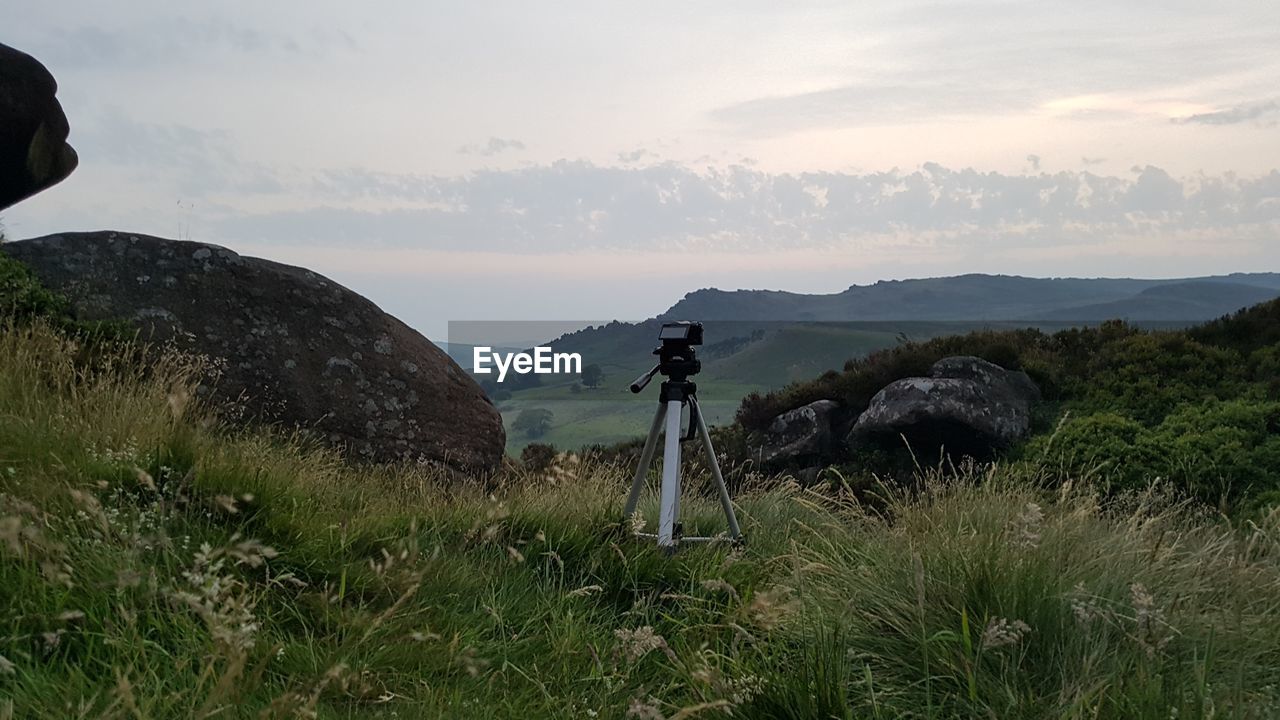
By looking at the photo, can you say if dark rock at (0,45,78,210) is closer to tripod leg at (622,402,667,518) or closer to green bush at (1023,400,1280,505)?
tripod leg at (622,402,667,518)

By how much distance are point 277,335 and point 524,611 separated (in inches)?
250

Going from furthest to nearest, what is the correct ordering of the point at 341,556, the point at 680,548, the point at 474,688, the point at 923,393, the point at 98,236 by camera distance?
the point at 923,393, the point at 98,236, the point at 680,548, the point at 341,556, the point at 474,688

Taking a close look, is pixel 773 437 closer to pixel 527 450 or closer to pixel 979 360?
pixel 979 360

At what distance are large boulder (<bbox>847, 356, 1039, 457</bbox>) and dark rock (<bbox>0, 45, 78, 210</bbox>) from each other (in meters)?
11.8

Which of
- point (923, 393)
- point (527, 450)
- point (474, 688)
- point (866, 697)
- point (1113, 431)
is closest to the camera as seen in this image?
point (866, 697)

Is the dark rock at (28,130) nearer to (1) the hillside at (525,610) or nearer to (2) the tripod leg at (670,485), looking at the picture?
(1) the hillside at (525,610)

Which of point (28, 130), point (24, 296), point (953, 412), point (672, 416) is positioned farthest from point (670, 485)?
point (28, 130)

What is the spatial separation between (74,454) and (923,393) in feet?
34.9

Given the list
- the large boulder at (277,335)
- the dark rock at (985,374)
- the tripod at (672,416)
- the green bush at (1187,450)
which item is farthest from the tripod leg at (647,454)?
the dark rock at (985,374)

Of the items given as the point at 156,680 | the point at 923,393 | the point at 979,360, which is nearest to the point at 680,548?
the point at 156,680

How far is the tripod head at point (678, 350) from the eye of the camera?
231 inches

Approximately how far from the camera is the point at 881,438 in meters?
13.6

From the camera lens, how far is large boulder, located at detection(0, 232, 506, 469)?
9.85 metres

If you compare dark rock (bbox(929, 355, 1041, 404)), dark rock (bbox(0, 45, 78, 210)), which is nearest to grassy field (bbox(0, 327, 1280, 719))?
dark rock (bbox(0, 45, 78, 210))
